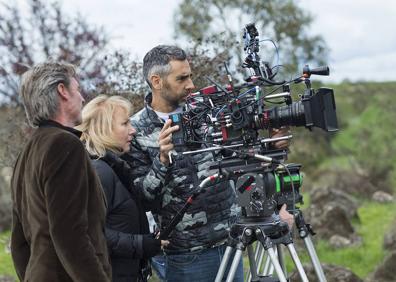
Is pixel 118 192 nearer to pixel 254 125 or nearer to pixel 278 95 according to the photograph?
pixel 254 125

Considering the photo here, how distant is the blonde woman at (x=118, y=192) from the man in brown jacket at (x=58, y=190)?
429 mm

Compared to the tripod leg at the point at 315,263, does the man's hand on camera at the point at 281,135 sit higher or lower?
higher

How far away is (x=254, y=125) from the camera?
3465mm

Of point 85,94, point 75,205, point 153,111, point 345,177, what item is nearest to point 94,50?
point 85,94

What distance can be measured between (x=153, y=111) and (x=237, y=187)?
0.75 m

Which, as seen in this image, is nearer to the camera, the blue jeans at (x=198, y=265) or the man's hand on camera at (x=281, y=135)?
the man's hand on camera at (x=281, y=135)

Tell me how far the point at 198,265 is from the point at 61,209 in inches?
50.4

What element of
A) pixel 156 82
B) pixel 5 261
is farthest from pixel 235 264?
pixel 5 261

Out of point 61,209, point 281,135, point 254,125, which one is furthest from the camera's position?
point 281,135

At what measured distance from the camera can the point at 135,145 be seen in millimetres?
3775

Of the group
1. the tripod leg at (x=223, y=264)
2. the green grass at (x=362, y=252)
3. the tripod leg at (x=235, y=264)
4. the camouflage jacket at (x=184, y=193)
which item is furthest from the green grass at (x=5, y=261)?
the tripod leg at (x=235, y=264)

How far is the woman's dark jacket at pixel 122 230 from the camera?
3387 mm

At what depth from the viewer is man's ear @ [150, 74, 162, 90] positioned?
12.6ft

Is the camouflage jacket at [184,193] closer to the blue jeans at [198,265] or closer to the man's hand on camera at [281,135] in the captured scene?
the blue jeans at [198,265]
